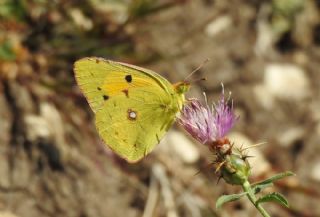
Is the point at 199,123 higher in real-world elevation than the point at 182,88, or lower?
lower

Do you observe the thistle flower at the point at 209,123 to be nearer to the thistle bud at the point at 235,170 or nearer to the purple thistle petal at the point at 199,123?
the purple thistle petal at the point at 199,123

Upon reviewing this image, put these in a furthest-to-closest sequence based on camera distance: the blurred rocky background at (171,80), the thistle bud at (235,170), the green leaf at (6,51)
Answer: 1. the green leaf at (6,51)
2. the blurred rocky background at (171,80)
3. the thistle bud at (235,170)

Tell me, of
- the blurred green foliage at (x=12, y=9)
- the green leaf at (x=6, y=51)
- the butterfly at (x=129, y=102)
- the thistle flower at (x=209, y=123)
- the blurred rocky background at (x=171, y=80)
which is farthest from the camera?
the blurred green foliage at (x=12, y=9)

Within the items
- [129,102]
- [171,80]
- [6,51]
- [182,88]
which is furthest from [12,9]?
[182,88]

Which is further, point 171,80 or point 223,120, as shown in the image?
point 171,80

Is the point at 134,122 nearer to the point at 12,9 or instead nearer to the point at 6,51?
the point at 6,51

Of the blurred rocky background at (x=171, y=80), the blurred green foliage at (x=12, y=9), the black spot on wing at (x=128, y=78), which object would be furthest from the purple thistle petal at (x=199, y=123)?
the blurred green foliage at (x=12, y=9)

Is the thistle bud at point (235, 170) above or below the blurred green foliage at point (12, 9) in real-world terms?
below
